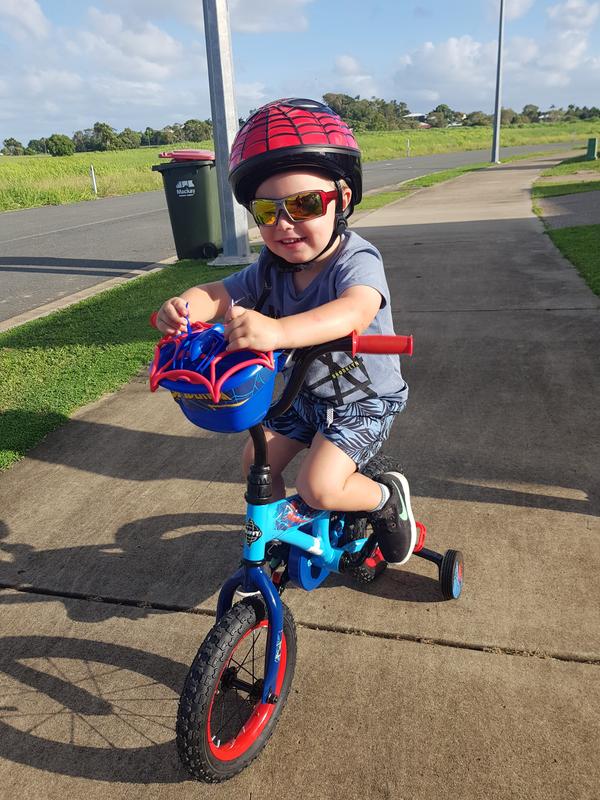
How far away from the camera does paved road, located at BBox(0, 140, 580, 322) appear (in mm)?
9000

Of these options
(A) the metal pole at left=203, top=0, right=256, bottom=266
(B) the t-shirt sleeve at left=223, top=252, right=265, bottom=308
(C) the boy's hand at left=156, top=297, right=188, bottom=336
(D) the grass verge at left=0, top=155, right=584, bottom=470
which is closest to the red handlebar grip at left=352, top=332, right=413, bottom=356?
(C) the boy's hand at left=156, top=297, right=188, bottom=336

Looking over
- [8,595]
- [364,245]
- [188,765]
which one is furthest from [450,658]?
[8,595]

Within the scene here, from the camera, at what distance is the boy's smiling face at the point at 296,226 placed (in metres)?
2.03

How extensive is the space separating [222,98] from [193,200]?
1.77 meters

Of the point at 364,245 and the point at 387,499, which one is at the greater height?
the point at 364,245

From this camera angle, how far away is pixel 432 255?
9.24 m

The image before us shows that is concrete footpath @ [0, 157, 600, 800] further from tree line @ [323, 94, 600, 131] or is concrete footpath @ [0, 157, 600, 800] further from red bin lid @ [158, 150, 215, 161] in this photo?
tree line @ [323, 94, 600, 131]

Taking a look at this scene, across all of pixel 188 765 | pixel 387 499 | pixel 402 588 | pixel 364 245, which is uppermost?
pixel 364 245

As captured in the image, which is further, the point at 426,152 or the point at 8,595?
the point at 426,152

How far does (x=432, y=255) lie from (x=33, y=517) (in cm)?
718

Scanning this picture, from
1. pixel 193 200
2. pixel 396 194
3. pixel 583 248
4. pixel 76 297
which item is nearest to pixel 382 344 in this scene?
pixel 76 297

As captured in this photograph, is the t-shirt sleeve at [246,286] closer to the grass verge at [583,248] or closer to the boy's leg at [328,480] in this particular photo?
the boy's leg at [328,480]

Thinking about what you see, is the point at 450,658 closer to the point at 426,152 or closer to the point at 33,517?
the point at 33,517

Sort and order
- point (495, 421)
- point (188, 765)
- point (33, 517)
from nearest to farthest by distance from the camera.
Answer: point (188, 765), point (33, 517), point (495, 421)
